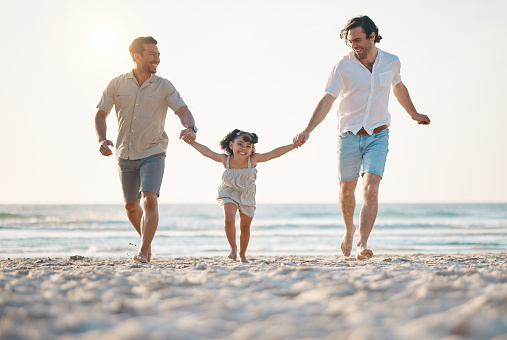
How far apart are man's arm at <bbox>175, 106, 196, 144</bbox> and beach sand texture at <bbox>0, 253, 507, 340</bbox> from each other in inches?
105

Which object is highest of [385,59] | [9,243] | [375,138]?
[385,59]

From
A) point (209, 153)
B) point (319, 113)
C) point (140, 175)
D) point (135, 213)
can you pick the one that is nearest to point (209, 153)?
point (209, 153)

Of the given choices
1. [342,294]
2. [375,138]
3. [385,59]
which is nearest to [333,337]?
[342,294]

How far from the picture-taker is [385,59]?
5.86 meters

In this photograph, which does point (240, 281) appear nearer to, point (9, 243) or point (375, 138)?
point (375, 138)

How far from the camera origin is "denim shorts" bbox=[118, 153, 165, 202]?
574cm

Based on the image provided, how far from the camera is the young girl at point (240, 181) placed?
6.10 meters

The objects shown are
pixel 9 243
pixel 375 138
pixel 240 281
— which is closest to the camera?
pixel 240 281

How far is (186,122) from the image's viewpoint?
19.7ft

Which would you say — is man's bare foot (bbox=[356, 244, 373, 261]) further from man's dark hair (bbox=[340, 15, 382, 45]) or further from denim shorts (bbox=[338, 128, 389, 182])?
man's dark hair (bbox=[340, 15, 382, 45])

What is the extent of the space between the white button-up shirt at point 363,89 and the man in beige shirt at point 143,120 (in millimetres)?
1567

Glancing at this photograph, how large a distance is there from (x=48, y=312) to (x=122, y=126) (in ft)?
12.2

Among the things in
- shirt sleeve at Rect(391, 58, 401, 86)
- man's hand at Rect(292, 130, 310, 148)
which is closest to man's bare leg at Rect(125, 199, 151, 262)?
man's hand at Rect(292, 130, 310, 148)

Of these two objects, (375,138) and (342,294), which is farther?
(375,138)
